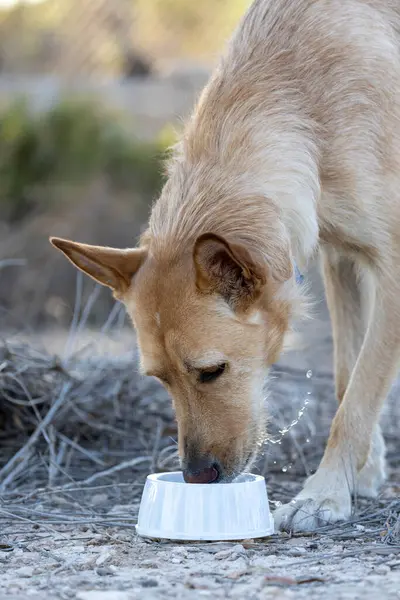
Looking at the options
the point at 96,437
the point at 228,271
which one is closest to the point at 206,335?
the point at 228,271

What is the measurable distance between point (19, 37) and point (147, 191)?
10303 mm

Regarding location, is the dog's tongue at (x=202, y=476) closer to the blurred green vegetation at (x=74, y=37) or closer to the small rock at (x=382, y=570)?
the small rock at (x=382, y=570)

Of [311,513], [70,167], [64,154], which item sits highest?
[64,154]

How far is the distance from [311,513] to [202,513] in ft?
2.21

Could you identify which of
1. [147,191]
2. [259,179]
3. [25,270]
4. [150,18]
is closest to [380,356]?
[259,179]

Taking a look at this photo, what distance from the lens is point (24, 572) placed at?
3.76 meters

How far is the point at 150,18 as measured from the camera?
29.2 meters

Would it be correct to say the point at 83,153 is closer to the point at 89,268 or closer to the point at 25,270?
the point at 25,270

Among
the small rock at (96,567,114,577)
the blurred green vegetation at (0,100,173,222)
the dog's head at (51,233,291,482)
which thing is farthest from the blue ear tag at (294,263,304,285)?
the blurred green vegetation at (0,100,173,222)

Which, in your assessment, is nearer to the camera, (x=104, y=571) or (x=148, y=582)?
(x=148, y=582)

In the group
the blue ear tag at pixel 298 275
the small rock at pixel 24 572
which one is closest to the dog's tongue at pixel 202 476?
the small rock at pixel 24 572

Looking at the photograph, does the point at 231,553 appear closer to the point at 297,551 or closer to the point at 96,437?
the point at 297,551

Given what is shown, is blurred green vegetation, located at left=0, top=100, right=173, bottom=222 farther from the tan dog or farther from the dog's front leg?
the dog's front leg

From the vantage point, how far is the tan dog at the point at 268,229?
4.46 m
